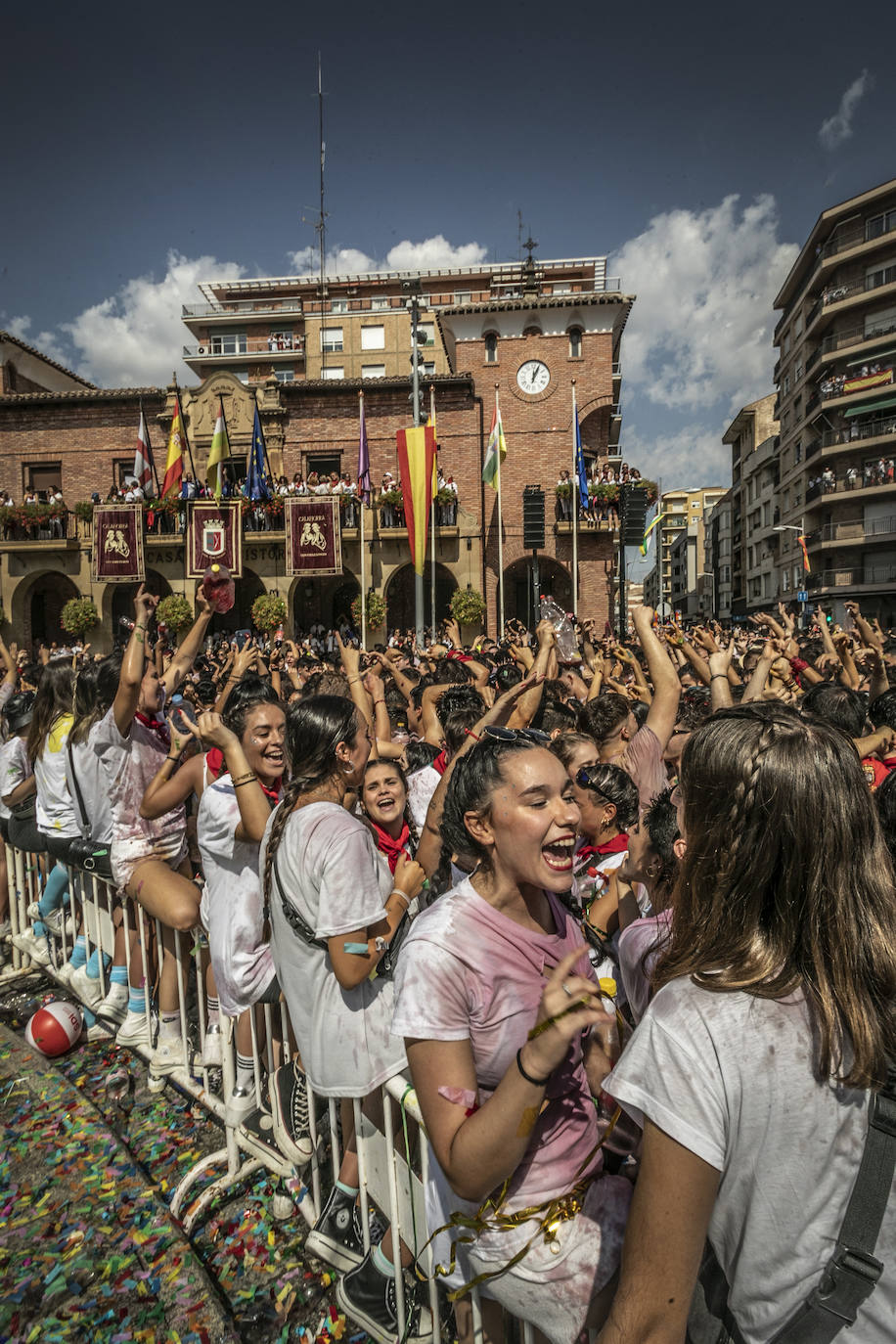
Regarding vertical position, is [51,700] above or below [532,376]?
below

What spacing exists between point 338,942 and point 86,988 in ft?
10.4

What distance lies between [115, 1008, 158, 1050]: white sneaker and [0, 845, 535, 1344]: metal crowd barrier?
0.12 feet

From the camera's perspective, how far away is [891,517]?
112ft

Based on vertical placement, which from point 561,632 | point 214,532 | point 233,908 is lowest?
point 233,908

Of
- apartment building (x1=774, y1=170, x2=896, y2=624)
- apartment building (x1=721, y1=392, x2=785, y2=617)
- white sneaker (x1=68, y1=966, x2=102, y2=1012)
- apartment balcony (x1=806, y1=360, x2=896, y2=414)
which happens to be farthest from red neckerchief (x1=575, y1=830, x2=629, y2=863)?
apartment building (x1=721, y1=392, x2=785, y2=617)

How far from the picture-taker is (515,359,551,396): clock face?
78.6 feet

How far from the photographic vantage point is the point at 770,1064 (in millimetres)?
1146

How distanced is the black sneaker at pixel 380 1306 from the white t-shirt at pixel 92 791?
2.65 metres

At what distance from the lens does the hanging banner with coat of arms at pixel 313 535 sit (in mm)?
21906

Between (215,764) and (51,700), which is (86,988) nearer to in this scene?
(51,700)

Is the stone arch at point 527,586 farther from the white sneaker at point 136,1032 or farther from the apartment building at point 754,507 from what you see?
the apartment building at point 754,507

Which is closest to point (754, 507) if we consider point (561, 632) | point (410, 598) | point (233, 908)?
point (410, 598)

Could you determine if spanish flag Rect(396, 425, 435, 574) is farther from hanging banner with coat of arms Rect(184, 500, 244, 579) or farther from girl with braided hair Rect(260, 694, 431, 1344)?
girl with braided hair Rect(260, 694, 431, 1344)

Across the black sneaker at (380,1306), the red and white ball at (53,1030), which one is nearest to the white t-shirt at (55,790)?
the red and white ball at (53,1030)
